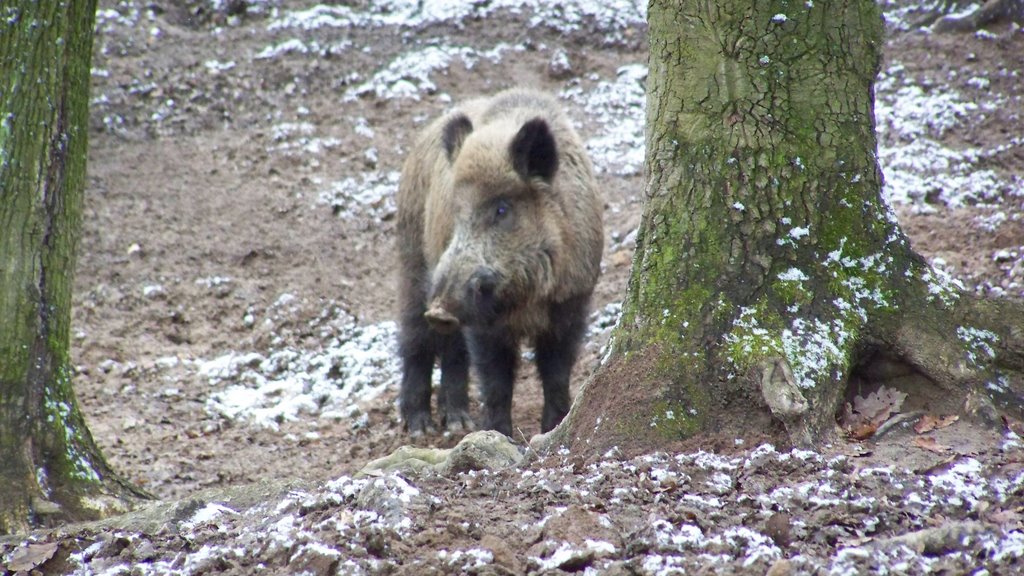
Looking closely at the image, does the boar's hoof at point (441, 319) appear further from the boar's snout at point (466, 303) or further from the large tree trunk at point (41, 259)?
the large tree trunk at point (41, 259)

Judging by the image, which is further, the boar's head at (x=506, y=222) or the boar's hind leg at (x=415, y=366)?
the boar's hind leg at (x=415, y=366)

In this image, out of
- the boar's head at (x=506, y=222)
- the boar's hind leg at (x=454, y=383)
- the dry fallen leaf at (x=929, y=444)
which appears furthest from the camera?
the boar's hind leg at (x=454, y=383)

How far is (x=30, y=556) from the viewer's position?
3219 mm

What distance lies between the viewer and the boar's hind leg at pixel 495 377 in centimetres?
589

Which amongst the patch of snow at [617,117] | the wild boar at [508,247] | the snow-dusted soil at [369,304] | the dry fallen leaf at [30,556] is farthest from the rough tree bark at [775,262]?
the patch of snow at [617,117]

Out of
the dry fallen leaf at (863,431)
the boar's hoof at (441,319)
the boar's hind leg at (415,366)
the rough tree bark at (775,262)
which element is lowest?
the boar's hind leg at (415,366)

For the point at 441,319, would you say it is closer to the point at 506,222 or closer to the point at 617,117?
the point at 506,222

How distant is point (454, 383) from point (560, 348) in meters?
0.94

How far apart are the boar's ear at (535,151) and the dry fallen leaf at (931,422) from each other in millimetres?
2805

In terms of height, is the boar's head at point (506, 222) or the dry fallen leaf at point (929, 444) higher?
the boar's head at point (506, 222)

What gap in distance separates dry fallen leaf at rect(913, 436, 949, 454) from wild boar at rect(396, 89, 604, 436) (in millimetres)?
2497

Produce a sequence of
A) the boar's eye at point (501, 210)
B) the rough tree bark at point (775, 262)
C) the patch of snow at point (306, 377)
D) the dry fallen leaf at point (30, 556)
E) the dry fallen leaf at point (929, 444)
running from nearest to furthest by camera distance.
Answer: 1. the dry fallen leaf at point (30, 556)
2. the dry fallen leaf at point (929, 444)
3. the rough tree bark at point (775, 262)
4. the boar's eye at point (501, 210)
5. the patch of snow at point (306, 377)

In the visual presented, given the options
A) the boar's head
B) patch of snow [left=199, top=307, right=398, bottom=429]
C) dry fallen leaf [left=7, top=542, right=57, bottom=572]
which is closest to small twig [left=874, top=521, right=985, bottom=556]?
dry fallen leaf [left=7, top=542, right=57, bottom=572]

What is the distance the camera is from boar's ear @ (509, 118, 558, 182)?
562 centimetres
